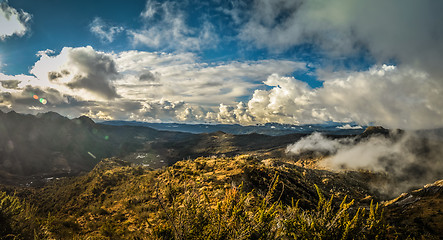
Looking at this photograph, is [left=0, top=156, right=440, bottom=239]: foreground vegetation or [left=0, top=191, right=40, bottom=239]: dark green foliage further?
[left=0, top=191, right=40, bottom=239]: dark green foliage

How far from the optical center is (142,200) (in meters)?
26.1

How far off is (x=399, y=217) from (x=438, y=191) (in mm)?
11200

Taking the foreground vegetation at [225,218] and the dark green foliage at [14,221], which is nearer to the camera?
the foreground vegetation at [225,218]

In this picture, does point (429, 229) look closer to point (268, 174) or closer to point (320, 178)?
point (268, 174)

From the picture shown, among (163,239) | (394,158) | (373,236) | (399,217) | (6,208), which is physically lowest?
(394,158)

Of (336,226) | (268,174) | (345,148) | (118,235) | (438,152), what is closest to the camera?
(336,226)

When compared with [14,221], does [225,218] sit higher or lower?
higher

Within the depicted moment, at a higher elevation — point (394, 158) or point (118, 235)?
point (118, 235)

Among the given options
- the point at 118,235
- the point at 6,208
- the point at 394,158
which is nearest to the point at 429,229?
the point at 118,235

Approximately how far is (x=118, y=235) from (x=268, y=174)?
19.9 m

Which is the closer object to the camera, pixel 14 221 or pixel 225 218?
pixel 225 218

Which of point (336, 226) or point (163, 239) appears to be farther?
point (163, 239)

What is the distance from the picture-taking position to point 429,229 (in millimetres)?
19797

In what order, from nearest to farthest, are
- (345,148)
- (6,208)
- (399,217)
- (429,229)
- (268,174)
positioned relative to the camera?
(6,208) → (429,229) → (399,217) → (268,174) → (345,148)
